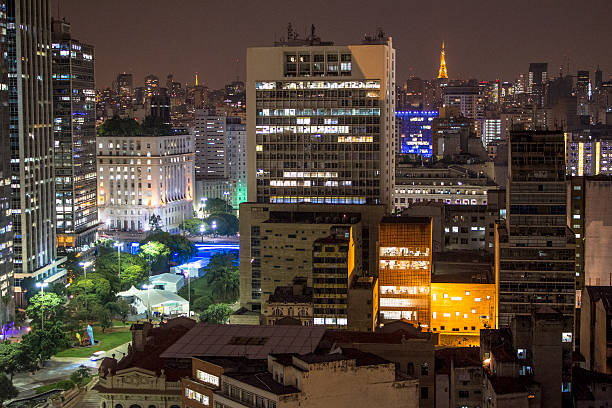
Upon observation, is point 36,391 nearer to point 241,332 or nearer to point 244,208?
point 241,332

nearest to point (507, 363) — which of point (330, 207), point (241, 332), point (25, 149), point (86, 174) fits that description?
point (241, 332)

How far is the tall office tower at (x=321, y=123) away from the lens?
119562 mm

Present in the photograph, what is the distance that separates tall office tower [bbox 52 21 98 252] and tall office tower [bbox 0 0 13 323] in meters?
24.0

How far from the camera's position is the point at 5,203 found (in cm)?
11488

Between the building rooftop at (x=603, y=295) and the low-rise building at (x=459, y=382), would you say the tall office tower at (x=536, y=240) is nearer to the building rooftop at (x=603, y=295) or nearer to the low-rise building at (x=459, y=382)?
the building rooftop at (x=603, y=295)

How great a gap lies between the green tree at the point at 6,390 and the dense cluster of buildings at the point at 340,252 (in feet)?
50.2

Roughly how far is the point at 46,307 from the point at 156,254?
114ft

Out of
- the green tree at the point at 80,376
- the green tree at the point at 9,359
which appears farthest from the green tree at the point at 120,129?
the green tree at the point at 80,376

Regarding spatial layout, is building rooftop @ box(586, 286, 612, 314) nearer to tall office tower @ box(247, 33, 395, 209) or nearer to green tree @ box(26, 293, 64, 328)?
tall office tower @ box(247, 33, 395, 209)

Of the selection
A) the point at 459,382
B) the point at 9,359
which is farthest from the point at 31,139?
the point at 459,382

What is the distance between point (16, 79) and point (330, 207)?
41.0 meters

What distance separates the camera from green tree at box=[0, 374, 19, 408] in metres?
84.1

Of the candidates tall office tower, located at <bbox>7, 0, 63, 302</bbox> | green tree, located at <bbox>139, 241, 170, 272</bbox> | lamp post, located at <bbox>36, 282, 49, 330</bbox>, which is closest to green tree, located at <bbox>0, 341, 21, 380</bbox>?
lamp post, located at <bbox>36, 282, 49, 330</bbox>

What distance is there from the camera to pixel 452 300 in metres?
105
